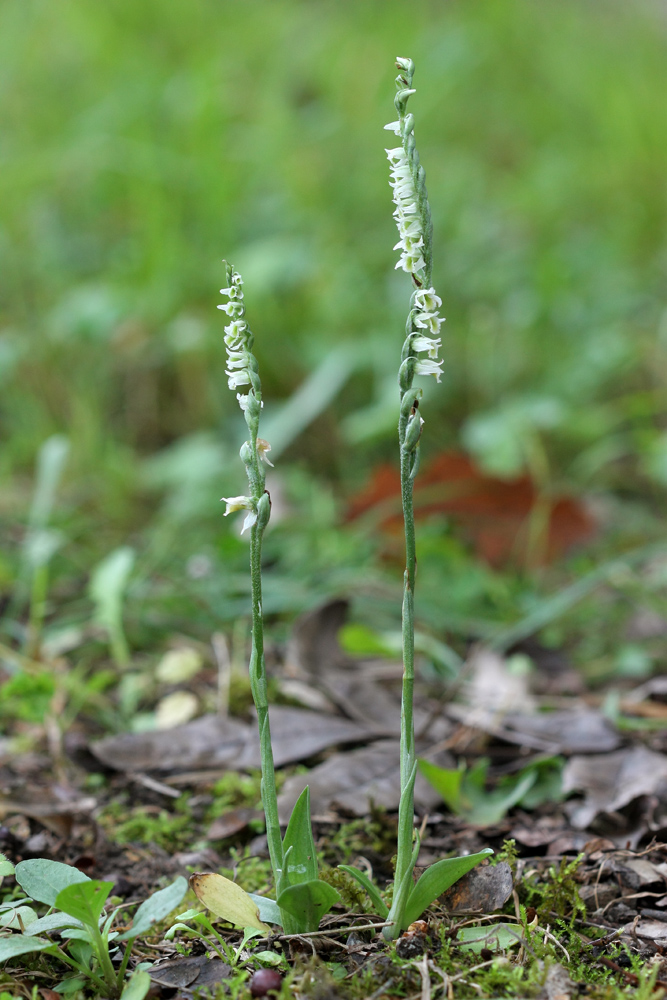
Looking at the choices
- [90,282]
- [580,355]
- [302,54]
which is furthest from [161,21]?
[580,355]

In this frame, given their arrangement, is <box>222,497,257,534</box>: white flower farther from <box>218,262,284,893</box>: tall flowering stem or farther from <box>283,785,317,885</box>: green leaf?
<box>283,785,317,885</box>: green leaf

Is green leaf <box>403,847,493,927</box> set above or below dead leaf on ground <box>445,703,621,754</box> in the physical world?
above

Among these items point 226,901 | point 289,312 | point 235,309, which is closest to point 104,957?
point 226,901

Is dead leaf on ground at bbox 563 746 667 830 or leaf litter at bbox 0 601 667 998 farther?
dead leaf on ground at bbox 563 746 667 830

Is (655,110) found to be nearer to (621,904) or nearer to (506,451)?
(506,451)

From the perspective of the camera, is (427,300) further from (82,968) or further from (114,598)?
(114,598)

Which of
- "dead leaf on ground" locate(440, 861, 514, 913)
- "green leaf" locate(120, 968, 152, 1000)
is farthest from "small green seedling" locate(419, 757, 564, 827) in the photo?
"green leaf" locate(120, 968, 152, 1000)
